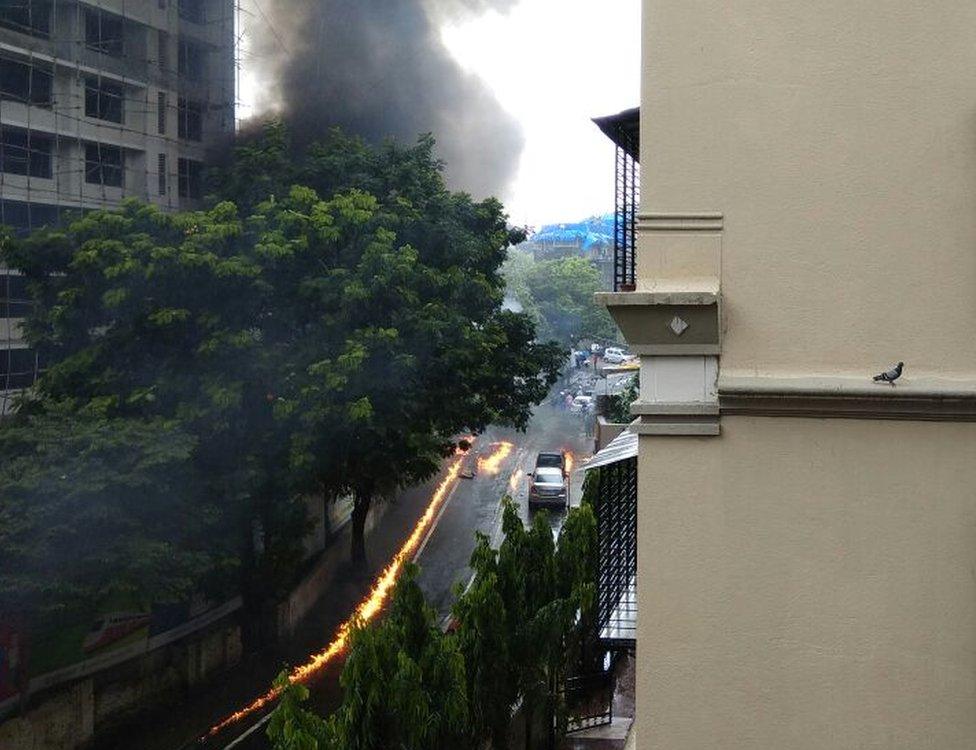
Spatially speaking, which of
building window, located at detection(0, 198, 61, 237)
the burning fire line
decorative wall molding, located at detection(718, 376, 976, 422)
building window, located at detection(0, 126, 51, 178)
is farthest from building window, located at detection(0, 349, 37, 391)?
decorative wall molding, located at detection(718, 376, 976, 422)

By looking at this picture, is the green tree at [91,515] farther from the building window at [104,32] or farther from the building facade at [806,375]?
the building window at [104,32]

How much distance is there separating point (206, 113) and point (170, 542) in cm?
1344

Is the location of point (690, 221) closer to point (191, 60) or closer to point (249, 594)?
point (249, 594)

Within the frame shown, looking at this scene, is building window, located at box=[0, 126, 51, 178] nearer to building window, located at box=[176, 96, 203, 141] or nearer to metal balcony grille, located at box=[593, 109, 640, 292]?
building window, located at box=[176, 96, 203, 141]

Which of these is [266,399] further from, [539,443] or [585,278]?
[585,278]

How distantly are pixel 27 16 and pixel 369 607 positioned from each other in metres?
12.1

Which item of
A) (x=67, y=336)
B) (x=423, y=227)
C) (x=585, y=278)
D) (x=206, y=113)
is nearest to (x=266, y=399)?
(x=67, y=336)

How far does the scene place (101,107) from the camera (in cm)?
2244

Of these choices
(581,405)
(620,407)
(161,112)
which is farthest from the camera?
(581,405)

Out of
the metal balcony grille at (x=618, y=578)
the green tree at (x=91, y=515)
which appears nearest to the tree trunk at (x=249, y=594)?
the green tree at (x=91, y=515)

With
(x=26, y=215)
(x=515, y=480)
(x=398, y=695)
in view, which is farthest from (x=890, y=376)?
(x=515, y=480)

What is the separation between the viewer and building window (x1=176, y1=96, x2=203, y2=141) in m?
24.1

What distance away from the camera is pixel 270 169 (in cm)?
1966

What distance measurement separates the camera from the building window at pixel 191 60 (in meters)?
24.6
